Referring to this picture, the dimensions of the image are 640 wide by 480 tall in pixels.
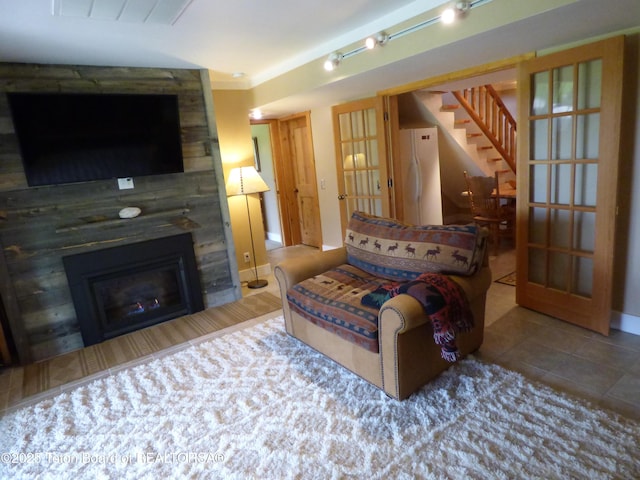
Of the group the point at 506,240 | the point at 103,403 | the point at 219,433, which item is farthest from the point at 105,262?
the point at 506,240

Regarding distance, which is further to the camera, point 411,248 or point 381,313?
point 411,248

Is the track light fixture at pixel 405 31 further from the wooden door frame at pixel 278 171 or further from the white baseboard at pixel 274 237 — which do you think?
the white baseboard at pixel 274 237

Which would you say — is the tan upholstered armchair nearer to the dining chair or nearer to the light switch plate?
the light switch plate

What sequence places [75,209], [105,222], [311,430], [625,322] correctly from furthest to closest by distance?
[105,222] → [75,209] → [625,322] → [311,430]

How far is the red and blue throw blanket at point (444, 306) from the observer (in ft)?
6.68

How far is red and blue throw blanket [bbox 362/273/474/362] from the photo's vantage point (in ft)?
6.68

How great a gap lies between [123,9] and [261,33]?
0.99 meters

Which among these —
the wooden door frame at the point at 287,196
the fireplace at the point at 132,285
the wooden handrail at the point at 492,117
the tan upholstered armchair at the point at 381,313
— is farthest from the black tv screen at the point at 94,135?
the wooden handrail at the point at 492,117

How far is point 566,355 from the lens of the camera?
2551mm

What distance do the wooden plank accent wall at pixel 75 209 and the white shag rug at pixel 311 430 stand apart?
884mm

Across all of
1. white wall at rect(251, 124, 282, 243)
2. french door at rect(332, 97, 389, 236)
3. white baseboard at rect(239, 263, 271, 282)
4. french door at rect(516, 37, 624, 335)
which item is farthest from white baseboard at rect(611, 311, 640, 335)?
white wall at rect(251, 124, 282, 243)

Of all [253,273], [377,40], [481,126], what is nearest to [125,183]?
[253,273]

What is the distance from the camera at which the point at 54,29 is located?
92.5 inches

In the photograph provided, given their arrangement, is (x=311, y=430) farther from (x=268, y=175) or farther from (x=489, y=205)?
(x=268, y=175)
